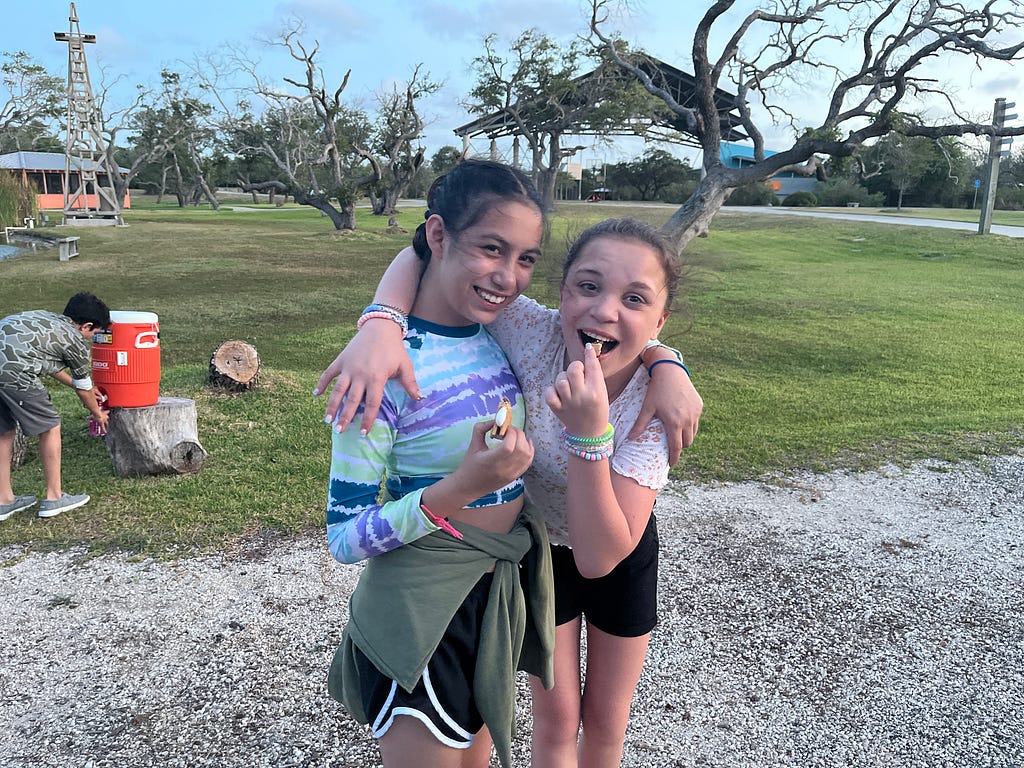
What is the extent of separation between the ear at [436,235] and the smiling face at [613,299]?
0.90 ft

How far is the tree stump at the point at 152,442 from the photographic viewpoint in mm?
4711

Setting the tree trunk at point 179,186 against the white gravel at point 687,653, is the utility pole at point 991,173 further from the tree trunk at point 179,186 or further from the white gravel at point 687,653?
the tree trunk at point 179,186

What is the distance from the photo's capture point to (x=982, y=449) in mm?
5609

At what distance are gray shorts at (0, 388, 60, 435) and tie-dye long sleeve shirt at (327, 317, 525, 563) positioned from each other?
3.64 metres

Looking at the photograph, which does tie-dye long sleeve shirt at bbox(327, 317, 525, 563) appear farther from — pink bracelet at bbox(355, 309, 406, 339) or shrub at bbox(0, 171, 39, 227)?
shrub at bbox(0, 171, 39, 227)

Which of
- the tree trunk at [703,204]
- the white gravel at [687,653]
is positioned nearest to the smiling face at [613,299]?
the white gravel at [687,653]

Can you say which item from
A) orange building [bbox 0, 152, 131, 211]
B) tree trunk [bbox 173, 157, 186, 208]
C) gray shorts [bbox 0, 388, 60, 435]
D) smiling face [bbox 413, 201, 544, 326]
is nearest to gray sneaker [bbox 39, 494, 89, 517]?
gray shorts [bbox 0, 388, 60, 435]

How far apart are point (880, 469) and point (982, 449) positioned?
41.3 inches

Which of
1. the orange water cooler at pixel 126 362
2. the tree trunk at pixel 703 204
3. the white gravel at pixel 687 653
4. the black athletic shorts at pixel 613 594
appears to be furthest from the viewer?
the tree trunk at pixel 703 204

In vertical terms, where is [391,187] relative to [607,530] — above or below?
above

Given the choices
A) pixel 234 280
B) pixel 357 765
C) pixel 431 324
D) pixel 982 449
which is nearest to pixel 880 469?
pixel 982 449

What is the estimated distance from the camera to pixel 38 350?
4.28 meters

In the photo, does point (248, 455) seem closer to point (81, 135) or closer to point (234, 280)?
point (234, 280)

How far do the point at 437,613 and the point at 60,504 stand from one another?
3.70 m
